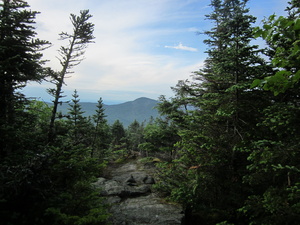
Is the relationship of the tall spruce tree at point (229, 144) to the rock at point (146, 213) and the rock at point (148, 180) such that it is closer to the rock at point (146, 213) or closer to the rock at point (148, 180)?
the rock at point (146, 213)

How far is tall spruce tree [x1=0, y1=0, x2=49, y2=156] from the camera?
8086 millimetres

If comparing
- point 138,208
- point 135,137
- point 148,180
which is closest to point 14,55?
point 138,208

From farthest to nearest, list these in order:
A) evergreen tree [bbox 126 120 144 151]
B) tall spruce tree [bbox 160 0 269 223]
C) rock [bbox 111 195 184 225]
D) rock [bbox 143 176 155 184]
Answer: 1. evergreen tree [bbox 126 120 144 151]
2. rock [bbox 143 176 155 184]
3. rock [bbox 111 195 184 225]
4. tall spruce tree [bbox 160 0 269 223]

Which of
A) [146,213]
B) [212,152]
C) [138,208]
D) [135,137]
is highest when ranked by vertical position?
[212,152]

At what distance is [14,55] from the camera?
344 inches

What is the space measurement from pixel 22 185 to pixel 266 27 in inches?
197

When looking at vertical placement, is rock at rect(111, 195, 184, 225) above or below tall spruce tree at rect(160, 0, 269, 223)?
below

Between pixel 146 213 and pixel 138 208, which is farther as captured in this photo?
pixel 138 208

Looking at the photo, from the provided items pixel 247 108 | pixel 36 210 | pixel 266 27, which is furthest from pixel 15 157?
pixel 247 108

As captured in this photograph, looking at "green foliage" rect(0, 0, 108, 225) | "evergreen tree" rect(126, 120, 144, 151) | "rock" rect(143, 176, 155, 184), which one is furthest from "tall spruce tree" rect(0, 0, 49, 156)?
"evergreen tree" rect(126, 120, 144, 151)

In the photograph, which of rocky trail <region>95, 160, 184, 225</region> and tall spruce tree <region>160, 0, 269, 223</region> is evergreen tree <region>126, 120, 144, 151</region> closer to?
rocky trail <region>95, 160, 184, 225</region>

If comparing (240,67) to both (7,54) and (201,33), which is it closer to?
(7,54)

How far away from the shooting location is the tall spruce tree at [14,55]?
809 centimetres

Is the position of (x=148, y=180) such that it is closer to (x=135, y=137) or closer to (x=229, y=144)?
(x=229, y=144)
